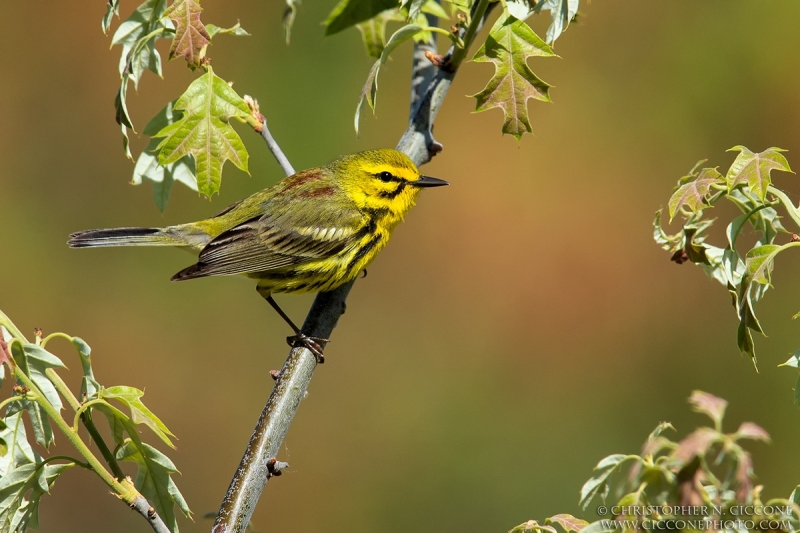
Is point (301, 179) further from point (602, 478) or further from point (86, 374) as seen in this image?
point (602, 478)

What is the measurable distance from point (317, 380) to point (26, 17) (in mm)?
4693

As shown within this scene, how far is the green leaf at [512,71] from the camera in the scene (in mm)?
2438

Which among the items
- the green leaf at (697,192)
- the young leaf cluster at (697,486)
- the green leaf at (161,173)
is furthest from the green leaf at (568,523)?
the green leaf at (161,173)

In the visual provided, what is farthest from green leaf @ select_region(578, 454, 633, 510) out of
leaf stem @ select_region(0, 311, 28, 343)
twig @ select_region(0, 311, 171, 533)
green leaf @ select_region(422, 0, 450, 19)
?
green leaf @ select_region(422, 0, 450, 19)

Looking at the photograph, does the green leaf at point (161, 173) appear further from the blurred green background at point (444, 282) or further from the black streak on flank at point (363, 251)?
the blurred green background at point (444, 282)

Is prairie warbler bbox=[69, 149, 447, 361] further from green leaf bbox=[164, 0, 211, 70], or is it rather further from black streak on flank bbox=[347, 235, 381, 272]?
green leaf bbox=[164, 0, 211, 70]

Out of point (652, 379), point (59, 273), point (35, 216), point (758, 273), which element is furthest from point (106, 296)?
point (758, 273)

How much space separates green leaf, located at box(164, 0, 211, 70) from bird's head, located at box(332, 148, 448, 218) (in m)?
1.66

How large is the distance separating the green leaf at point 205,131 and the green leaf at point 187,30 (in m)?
0.11

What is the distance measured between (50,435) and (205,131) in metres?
1.09

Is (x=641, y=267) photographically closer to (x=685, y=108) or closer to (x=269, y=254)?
(x=685, y=108)

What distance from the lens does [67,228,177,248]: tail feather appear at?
162 inches

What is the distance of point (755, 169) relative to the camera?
2.00m

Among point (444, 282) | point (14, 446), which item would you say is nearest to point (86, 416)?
point (14, 446)
